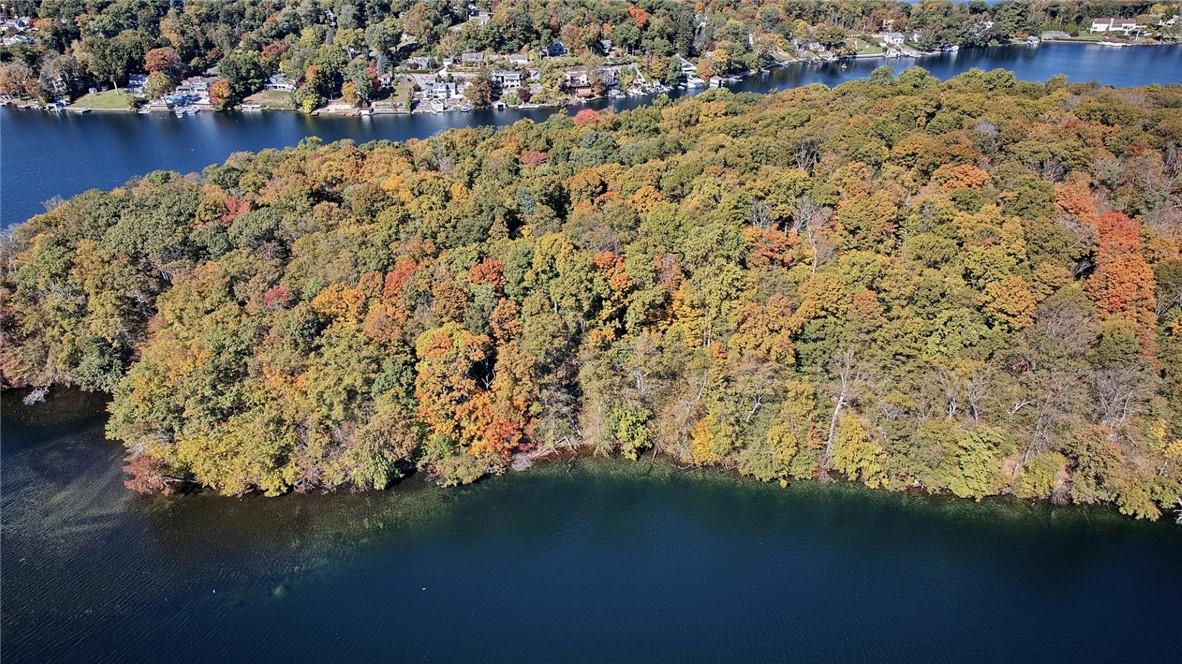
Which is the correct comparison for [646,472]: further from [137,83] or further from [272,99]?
[137,83]

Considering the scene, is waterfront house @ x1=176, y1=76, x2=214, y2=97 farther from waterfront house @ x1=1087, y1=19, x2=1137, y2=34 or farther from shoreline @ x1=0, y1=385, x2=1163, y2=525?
waterfront house @ x1=1087, y1=19, x2=1137, y2=34

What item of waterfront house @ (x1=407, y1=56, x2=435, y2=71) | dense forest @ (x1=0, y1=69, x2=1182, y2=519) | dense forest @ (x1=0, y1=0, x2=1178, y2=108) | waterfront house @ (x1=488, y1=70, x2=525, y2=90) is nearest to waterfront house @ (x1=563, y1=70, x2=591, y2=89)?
dense forest @ (x1=0, y1=0, x2=1178, y2=108)

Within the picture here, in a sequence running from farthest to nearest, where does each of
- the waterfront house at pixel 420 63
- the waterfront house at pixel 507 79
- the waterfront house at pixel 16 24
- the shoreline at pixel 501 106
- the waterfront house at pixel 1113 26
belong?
1. the waterfront house at pixel 1113 26
2. the waterfront house at pixel 16 24
3. the waterfront house at pixel 420 63
4. the waterfront house at pixel 507 79
5. the shoreline at pixel 501 106

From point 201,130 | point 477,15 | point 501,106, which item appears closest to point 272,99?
point 201,130

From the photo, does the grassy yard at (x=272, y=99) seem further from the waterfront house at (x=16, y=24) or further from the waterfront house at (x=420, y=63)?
the waterfront house at (x=16, y=24)

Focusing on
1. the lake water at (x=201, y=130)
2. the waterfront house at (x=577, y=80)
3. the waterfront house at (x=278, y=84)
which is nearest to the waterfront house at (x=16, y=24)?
the lake water at (x=201, y=130)

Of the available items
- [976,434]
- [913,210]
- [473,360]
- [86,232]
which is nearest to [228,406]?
[473,360]
